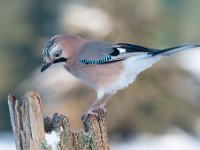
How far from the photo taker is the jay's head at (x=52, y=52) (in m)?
4.66

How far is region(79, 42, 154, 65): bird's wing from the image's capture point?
15.9 feet

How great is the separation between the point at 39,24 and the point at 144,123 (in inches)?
85.9

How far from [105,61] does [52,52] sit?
1.34 feet

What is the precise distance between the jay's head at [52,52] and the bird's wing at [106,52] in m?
0.19

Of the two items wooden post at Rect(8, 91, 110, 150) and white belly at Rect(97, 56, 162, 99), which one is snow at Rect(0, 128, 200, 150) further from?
wooden post at Rect(8, 91, 110, 150)

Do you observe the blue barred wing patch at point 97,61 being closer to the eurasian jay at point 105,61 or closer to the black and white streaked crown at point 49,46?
the eurasian jay at point 105,61

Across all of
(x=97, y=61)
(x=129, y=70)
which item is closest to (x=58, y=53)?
(x=97, y=61)

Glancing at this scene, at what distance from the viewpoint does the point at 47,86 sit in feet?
32.3

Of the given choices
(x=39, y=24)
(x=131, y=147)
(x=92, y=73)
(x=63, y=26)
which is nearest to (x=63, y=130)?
(x=92, y=73)

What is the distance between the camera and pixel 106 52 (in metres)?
4.87

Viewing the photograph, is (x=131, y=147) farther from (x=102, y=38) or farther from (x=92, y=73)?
(x=92, y=73)

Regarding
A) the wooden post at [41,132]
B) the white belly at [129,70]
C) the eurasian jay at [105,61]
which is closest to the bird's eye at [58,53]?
the eurasian jay at [105,61]

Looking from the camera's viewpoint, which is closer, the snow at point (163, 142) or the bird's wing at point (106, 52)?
the bird's wing at point (106, 52)

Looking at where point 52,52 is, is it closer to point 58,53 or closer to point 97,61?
point 58,53
